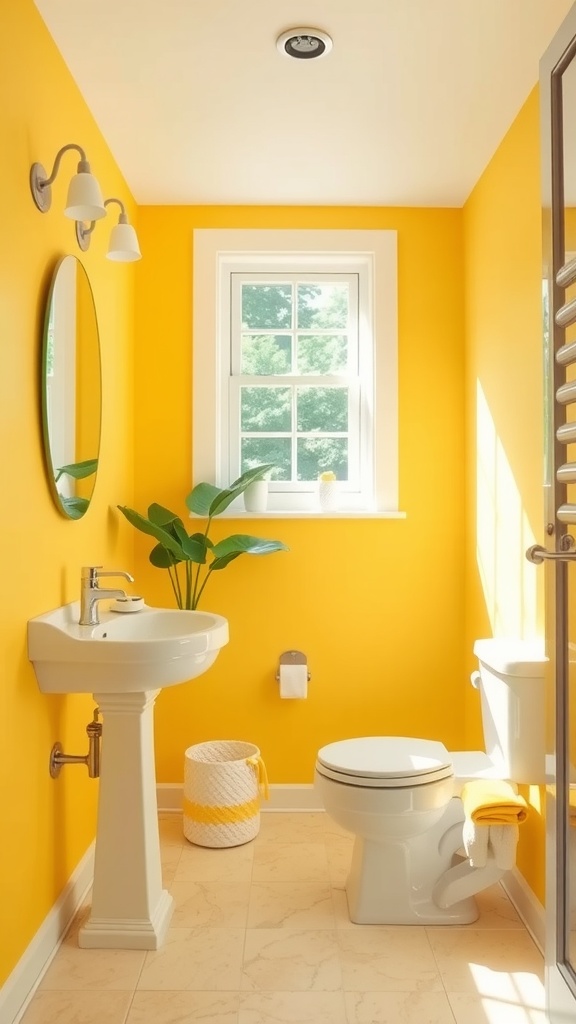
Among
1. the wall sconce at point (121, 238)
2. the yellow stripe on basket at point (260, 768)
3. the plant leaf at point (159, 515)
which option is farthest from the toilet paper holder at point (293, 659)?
the wall sconce at point (121, 238)

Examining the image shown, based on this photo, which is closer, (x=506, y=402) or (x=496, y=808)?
(x=496, y=808)

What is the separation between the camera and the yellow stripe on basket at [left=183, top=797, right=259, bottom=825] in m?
2.96

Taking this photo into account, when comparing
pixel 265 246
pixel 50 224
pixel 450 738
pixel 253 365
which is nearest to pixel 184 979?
pixel 450 738

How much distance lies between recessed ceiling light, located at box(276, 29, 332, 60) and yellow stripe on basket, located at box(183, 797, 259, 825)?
2417 mm

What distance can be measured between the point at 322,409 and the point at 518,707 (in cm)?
159

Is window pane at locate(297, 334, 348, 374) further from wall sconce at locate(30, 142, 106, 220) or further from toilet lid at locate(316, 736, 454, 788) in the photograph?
toilet lid at locate(316, 736, 454, 788)

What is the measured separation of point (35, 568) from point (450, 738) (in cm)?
196

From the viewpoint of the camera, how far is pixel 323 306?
3.54 m

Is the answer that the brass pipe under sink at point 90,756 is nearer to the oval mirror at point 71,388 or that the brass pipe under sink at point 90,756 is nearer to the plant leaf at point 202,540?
the oval mirror at point 71,388

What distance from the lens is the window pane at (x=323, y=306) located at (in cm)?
354

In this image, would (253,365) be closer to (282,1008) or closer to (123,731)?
(123,731)

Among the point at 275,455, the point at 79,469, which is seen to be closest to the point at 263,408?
the point at 275,455

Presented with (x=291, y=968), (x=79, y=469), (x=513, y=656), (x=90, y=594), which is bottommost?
(x=291, y=968)

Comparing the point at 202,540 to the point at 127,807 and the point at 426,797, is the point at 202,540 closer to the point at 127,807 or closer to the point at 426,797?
the point at 127,807
